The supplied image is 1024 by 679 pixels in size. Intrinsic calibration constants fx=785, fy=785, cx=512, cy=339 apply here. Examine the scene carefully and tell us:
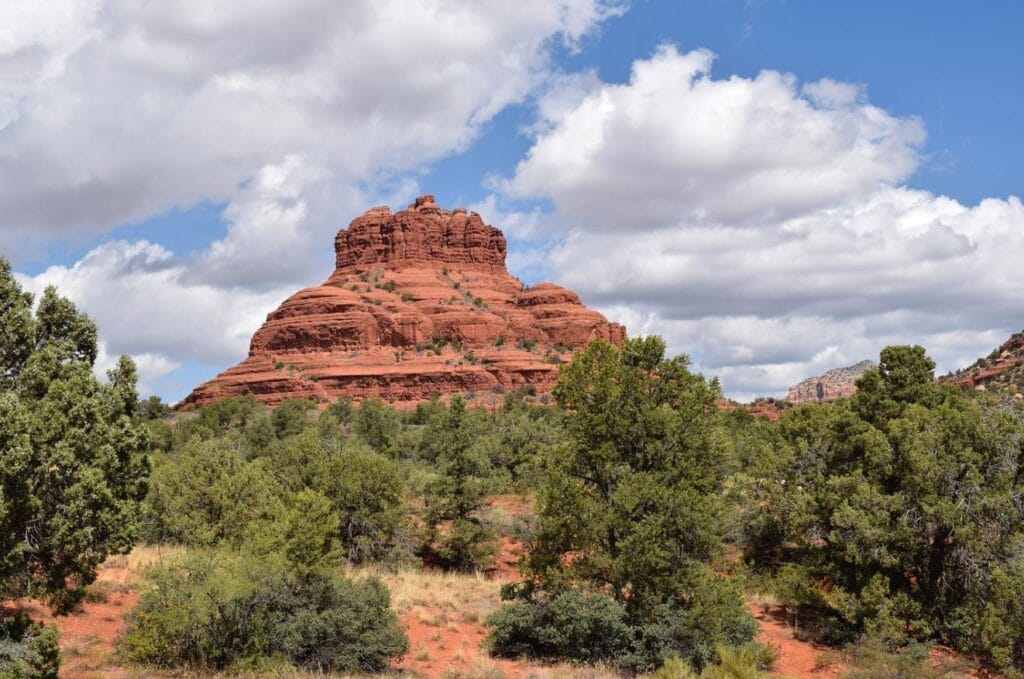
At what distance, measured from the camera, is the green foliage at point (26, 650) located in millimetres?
11266

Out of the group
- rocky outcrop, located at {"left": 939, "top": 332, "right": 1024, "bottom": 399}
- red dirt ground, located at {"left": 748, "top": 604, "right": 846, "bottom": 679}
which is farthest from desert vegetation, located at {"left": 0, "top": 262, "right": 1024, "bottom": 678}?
rocky outcrop, located at {"left": 939, "top": 332, "right": 1024, "bottom": 399}

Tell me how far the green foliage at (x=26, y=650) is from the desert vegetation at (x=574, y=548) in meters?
0.06

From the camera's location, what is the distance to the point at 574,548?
17.1 meters

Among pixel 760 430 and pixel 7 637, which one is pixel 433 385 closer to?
pixel 760 430

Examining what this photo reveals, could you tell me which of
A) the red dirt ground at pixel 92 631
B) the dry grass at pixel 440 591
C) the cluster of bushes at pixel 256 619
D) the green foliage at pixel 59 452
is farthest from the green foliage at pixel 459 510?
the green foliage at pixel 59 452

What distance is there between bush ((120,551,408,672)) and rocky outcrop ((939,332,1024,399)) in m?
57.1

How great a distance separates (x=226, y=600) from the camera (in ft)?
47.4

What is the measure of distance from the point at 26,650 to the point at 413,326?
108 m

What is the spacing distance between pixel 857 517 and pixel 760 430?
95.7 ft

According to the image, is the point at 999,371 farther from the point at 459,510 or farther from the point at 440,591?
the point at 440,591

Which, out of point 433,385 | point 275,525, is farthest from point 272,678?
point 433,385

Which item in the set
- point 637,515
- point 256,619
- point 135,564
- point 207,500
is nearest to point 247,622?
point 256,619

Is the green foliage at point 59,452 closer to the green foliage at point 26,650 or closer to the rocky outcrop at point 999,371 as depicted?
the green foliage at point 26,650

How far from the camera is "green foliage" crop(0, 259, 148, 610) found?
11305mm
